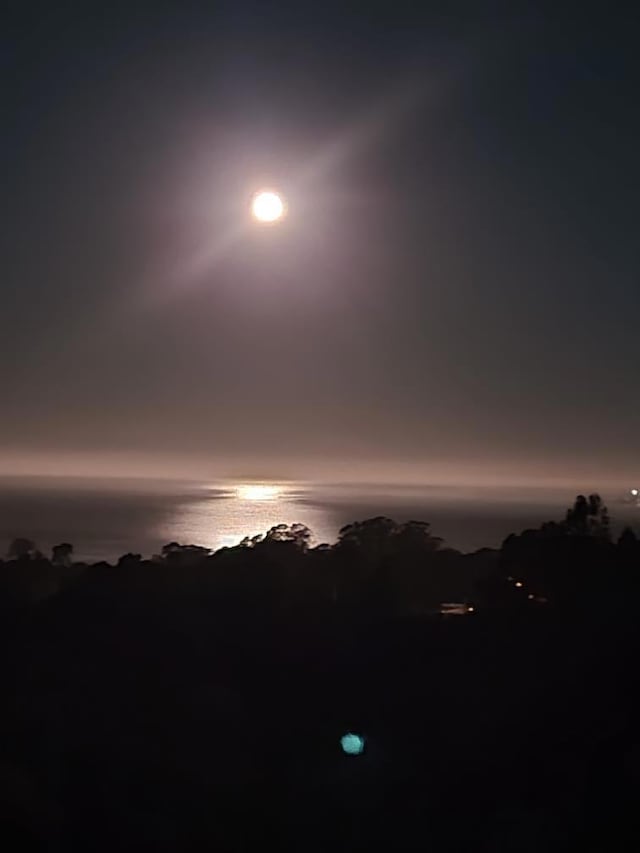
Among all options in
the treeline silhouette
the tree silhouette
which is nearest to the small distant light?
the treeline silhouette

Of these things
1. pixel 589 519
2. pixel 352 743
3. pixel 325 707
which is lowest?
pixel 352 743

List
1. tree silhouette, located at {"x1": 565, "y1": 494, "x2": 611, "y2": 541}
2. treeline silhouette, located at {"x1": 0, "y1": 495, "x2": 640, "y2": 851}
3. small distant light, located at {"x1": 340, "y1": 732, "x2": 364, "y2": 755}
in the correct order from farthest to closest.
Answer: tree silhouette, located at {"x1": 565, "y1": 494, "x2": 611, "y2": 541} < small distant light, located at {"x1": 340, "y1": 732, "x2": 364, "y2": 755} < treeline silhouette, located at {"x1": 0, "y1": 495, "x2": 640, "y2": 851}

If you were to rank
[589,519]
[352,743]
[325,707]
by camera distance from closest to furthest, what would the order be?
[352,743]
[325,707]
[589,519]

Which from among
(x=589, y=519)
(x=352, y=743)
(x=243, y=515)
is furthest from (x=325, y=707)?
(x=243, y=515)

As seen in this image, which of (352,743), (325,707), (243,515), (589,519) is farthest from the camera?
(243,515)

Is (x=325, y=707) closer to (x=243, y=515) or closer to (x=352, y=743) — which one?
(x=352, y=743)

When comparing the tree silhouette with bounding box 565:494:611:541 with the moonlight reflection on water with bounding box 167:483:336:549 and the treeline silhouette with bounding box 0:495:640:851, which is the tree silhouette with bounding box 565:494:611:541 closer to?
the treeline silhouette with bounding box 0:495:640:851

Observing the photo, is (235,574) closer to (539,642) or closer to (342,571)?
(342,571)
